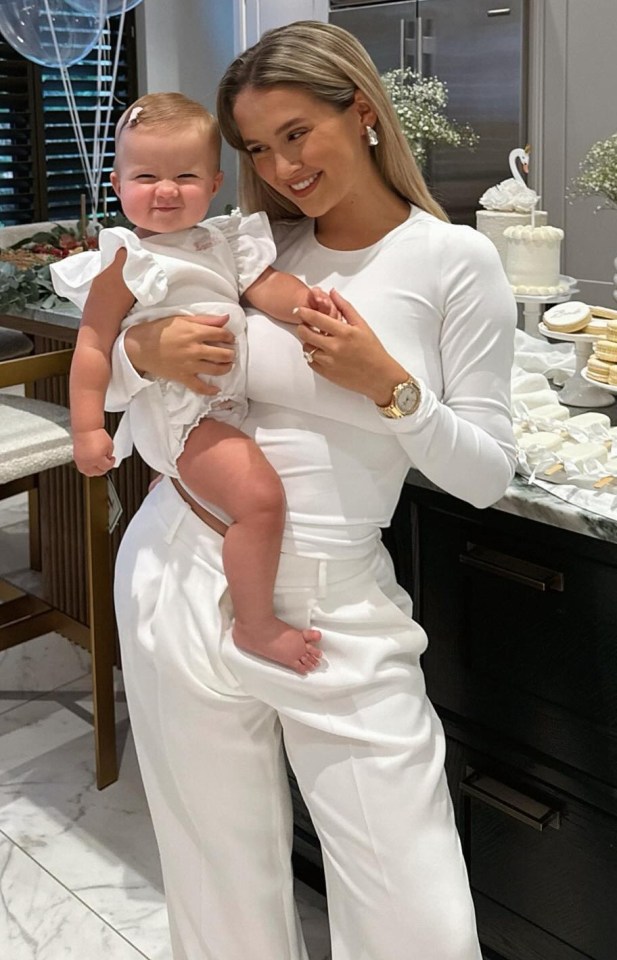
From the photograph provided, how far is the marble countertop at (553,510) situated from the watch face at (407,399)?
0.94 ft

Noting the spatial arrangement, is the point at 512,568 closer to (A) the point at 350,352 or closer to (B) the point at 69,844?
(A) the point at 350,352

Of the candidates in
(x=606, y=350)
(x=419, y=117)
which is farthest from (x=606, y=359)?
(x=419, y=117)

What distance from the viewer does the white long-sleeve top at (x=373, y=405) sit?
119 centimetres

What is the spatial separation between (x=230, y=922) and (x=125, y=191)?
38.3 inches

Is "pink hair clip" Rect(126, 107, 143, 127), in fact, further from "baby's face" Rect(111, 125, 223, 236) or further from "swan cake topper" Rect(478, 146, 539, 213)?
"swan cake topper" Rect(478, 146, 539, 213)

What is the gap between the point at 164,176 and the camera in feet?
4.08

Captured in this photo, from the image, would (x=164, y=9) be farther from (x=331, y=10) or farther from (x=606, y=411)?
(x=606, y=411)

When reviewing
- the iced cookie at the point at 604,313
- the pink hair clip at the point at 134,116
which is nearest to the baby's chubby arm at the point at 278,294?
the pink hair clip at the point at 134,116

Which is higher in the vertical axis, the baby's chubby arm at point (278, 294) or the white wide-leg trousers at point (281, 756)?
the baby's chubby arm at point (278, 294)

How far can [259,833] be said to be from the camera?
135 centimetres

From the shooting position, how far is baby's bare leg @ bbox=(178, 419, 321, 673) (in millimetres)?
1214

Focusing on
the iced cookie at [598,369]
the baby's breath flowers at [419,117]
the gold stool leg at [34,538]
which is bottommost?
the gold stool leg at [34,538]

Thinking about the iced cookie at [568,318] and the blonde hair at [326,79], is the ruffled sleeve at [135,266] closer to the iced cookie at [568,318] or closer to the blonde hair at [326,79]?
the blonde hair at [326,79]

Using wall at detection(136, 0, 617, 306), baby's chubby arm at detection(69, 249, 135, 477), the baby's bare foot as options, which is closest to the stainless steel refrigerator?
wall at detection(136, 0, 617, 306)
